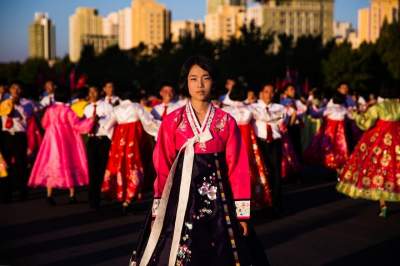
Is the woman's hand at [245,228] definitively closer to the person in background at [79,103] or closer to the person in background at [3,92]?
the person in background at [79,103]

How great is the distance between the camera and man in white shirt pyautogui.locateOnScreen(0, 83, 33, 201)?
11.3 metres

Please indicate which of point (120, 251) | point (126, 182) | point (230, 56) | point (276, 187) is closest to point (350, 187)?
point (276, 187)

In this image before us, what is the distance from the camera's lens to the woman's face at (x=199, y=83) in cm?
466

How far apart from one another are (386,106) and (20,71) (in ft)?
310

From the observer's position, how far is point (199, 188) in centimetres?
451

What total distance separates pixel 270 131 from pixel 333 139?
4.31 meters

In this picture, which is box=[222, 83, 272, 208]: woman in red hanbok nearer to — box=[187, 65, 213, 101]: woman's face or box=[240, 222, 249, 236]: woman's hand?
box=[187, 65, 213, 101]: woman's face

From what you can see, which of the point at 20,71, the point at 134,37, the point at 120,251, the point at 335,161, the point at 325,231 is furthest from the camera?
the point at 134,37

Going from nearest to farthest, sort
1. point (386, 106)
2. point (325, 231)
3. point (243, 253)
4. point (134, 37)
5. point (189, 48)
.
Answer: point (243, 253) < point (325, 231) < point (386, 106) < point (189, 48) < point (134, 37)

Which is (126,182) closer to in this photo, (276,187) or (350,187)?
(276,187)

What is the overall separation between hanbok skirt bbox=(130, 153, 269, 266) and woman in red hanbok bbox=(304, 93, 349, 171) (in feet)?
30.4

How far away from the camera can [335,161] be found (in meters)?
13.7

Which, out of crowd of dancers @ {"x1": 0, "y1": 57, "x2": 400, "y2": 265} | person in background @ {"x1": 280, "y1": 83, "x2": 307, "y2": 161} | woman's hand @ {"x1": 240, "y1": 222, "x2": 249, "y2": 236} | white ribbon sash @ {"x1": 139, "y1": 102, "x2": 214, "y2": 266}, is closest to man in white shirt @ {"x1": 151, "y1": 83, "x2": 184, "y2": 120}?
crowd of dancers @ {"x1": 0, "y1": 57, "x2": 400, "y2": 265}

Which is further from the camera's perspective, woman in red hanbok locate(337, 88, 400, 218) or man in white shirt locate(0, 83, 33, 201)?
man in white shirt locate(0, 83, 33, 201)
